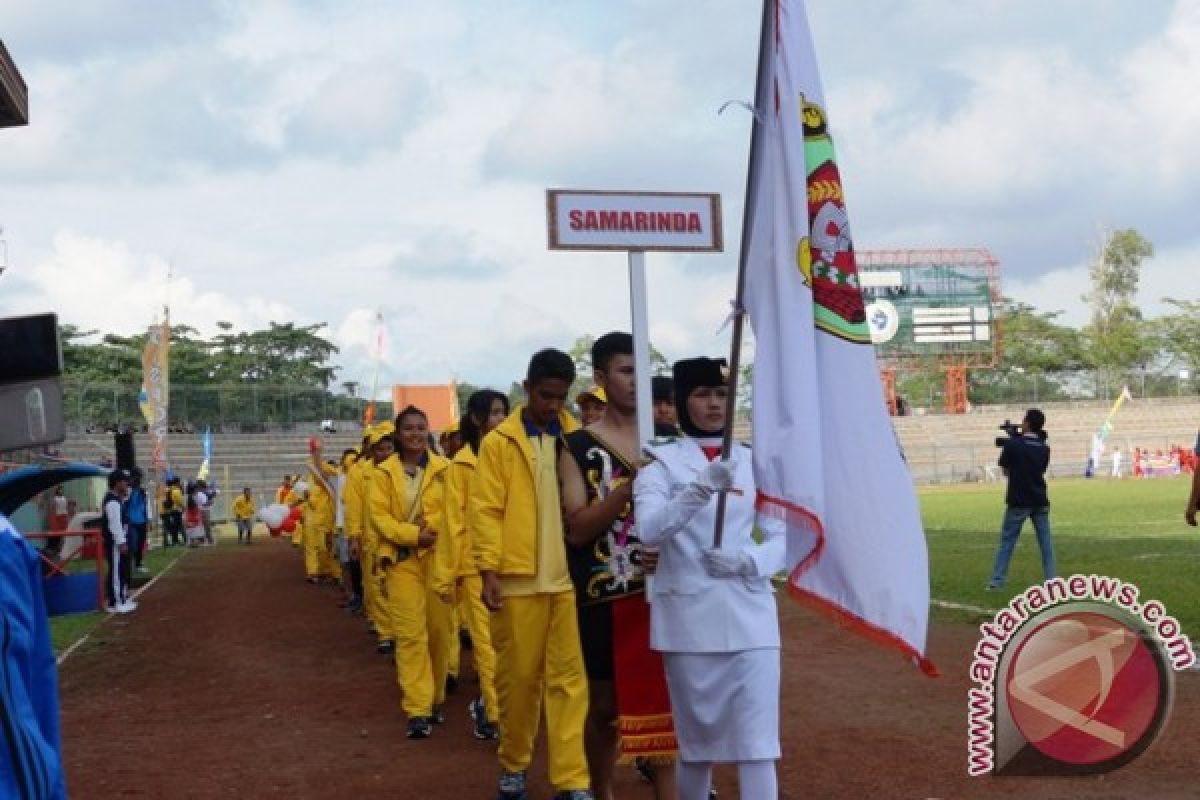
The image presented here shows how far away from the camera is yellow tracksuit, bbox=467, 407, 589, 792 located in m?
5.84

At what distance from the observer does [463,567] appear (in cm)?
800

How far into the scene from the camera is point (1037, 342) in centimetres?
8512

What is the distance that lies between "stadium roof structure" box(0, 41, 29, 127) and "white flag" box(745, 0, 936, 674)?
1463 cm

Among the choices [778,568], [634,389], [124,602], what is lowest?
[124,602]

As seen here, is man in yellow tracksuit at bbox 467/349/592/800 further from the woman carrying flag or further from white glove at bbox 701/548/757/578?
white glove at bbox 701/548/757/578

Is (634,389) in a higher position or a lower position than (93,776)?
higher

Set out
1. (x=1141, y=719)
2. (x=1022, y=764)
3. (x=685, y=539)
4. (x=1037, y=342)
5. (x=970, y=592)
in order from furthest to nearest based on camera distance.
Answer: (x=1037, y=342), (x=970, y=592), (x=1141, y=719), (x=1022, y=764), (x=685, y=539)

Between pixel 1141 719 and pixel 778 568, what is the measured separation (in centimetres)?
299

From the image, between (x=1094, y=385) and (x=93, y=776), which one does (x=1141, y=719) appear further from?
(x=1094, y=385)

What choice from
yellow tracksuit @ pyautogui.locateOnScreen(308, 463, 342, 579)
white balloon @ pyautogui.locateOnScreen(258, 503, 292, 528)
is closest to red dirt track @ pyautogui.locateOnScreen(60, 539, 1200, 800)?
yellow tracksuit @ pyautogui.locateOnScreen(308, 463, 342, 579)

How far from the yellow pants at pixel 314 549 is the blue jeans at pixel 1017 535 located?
11205 mm

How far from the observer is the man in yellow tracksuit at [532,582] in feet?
19.2

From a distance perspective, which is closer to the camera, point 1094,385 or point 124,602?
point 124,602

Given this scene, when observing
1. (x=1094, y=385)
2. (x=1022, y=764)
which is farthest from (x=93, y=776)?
(x=1094, y=385)
